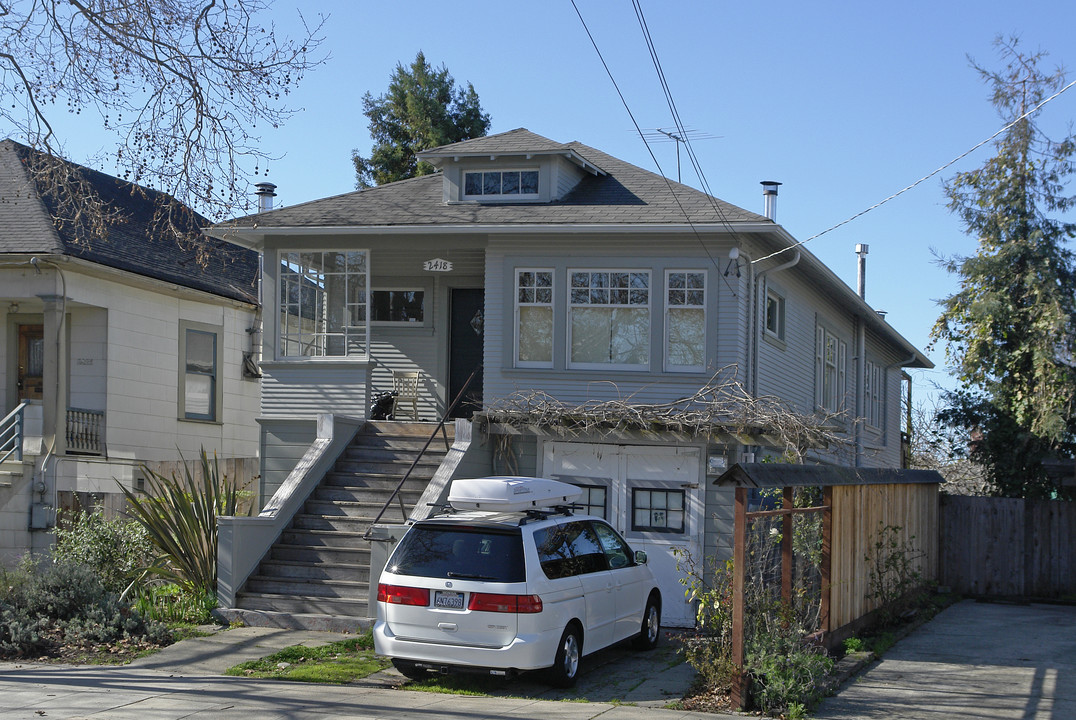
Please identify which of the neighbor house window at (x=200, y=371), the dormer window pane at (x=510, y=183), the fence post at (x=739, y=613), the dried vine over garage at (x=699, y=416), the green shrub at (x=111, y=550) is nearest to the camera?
the fence post at (x=739, y=613)

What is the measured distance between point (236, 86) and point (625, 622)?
6775 millimetres

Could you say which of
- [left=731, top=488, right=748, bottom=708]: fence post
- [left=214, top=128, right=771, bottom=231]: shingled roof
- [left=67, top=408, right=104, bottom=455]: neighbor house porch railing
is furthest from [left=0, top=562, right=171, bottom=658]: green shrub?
[left=731, top=488, right=748, bottom=708]: fence post

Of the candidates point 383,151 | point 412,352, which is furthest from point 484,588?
point 383,151

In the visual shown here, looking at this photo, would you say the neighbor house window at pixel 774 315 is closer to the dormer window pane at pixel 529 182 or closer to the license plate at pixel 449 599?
the dormer window pane at pixel 529 182

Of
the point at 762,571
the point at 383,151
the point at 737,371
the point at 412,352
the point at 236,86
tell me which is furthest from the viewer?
the point at 383,151

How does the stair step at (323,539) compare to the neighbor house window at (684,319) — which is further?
the neighbor house window at (684,319)

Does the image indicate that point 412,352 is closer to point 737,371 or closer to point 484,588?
point 737,371

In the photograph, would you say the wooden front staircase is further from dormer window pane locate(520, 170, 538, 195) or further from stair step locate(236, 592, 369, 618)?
dormer window pane locate(520, 170, 538, 195)

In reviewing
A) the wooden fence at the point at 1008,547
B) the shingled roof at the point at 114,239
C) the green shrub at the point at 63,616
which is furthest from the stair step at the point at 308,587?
the wooden fence at the point at 1008,547

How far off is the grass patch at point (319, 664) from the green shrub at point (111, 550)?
3.52 m

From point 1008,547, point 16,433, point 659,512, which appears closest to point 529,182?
point 659,512

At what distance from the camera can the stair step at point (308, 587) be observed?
13.3 meters

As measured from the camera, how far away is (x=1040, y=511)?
63.9 feet

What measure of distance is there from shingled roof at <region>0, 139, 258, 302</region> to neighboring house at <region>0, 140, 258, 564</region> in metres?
0.03
